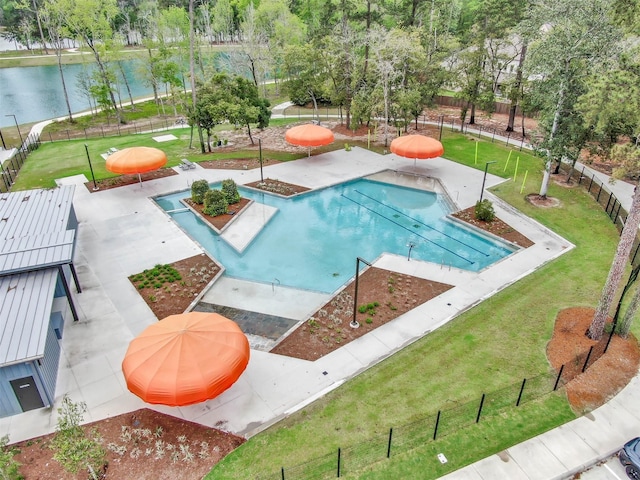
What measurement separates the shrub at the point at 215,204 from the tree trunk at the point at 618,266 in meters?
20.2

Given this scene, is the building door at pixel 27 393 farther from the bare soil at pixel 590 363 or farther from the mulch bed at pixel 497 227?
the mulch bed at pixel 497 227

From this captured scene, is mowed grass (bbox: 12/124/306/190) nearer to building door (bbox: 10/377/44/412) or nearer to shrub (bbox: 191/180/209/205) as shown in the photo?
shrub (bbox: 191/180/209/205)

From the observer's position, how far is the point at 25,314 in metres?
14.4

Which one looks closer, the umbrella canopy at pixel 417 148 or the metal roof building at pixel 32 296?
the metal roof building at pixel 32 296

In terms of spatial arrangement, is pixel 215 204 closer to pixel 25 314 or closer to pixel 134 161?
pixel 134 161

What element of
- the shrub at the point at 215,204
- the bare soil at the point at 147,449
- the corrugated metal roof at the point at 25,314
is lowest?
the bare soil at the point at 147,449

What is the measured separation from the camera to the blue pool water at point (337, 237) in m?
22.6

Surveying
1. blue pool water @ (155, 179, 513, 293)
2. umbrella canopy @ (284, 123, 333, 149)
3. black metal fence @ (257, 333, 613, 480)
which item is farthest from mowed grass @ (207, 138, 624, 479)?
umbrella canopy @ (284, 123, 333, 149)

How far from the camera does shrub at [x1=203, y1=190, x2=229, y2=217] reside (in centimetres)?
2669

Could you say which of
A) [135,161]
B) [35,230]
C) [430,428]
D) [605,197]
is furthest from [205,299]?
[605,197]

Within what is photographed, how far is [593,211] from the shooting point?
27.2 metres

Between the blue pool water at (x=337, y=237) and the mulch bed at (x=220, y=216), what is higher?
the mulch bed at (x=220, y=216)

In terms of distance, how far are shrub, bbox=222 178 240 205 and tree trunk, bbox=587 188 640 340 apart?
Result: 20870 mm

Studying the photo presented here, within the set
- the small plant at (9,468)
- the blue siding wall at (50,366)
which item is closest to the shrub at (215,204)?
the blue siding wall at (50,366)
